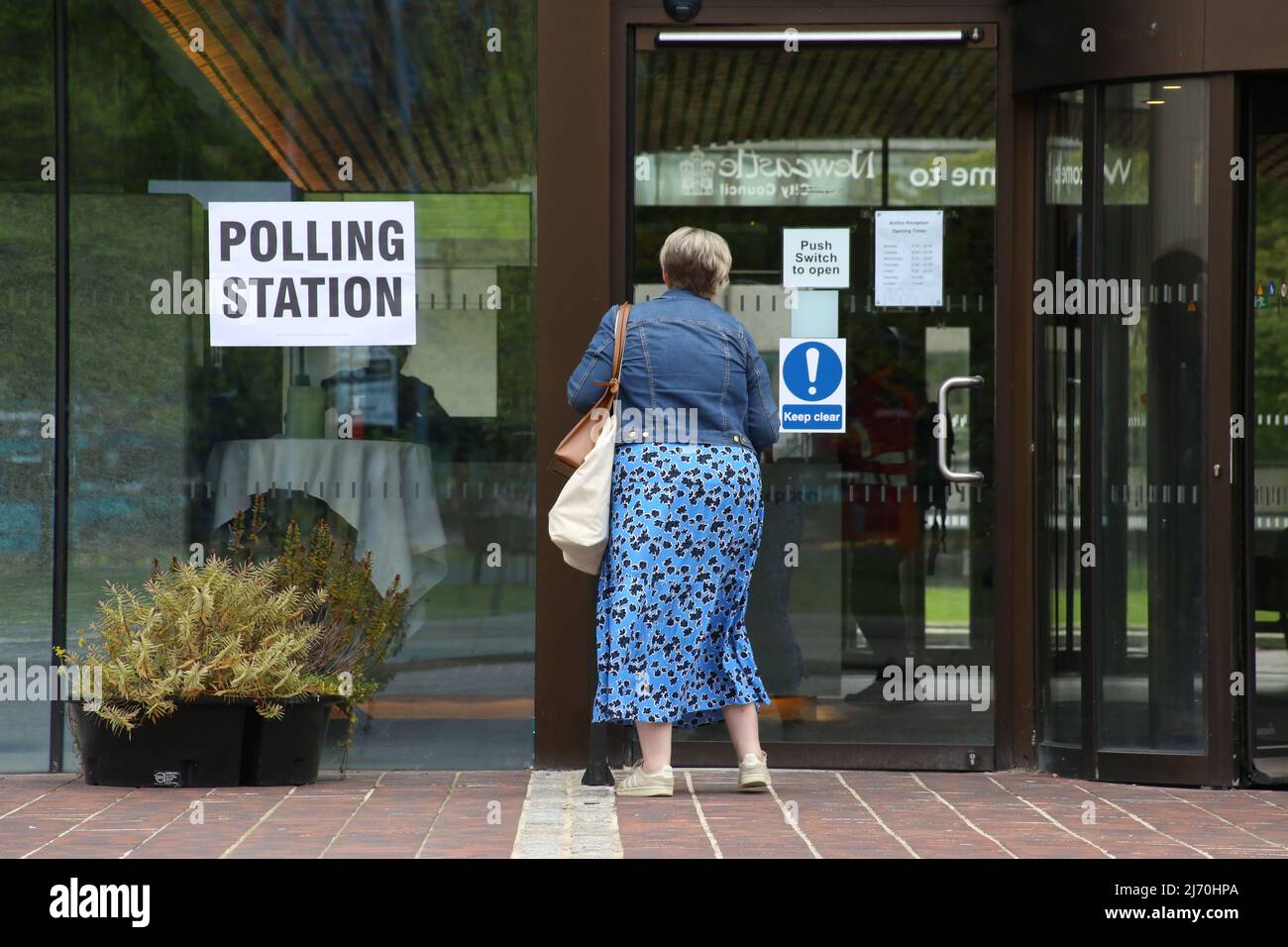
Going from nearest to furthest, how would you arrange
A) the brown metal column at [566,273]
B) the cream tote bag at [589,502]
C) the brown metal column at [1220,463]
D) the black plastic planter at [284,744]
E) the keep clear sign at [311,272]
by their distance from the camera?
1. the cream tote bag at [589,502]
2. the black plastic planter at [284,744]
3. the brown metal column at [1220,463]
4. the brown metal column at [566,273]
5. the keep clear sign at [311,272]

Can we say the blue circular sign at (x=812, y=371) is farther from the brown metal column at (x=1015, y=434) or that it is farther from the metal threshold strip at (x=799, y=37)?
the metal threshold strip at (x=799, y=37)

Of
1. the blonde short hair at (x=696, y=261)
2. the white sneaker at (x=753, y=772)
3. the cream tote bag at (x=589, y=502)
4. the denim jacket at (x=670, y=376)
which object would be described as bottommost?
the white sneaker at (x=753, y=772)

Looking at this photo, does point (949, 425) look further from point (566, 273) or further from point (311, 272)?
point (311, 272)

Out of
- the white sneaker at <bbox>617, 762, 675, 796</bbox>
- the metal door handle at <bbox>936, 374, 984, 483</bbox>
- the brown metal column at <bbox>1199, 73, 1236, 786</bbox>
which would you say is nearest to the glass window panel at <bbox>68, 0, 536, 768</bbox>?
the white sneaker at <bbox>617, 762, 675, 796</bbox>

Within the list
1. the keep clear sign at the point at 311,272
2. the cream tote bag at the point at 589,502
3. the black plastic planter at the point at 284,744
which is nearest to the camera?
the cream tote bag at the point at 589,502

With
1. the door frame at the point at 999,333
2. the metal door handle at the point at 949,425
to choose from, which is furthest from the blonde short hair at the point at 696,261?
the metal door handle at the point at 949,425

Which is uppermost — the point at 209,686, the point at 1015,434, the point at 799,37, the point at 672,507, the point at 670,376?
the point at 799,37

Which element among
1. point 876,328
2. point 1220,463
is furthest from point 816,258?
point 1220,463

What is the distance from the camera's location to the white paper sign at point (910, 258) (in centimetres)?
712

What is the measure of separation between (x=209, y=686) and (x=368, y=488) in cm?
109

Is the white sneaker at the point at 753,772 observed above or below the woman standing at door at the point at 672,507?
below

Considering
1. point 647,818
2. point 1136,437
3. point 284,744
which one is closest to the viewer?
point 647,818

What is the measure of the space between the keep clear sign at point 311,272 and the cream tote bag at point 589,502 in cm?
123

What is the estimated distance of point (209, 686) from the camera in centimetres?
636
